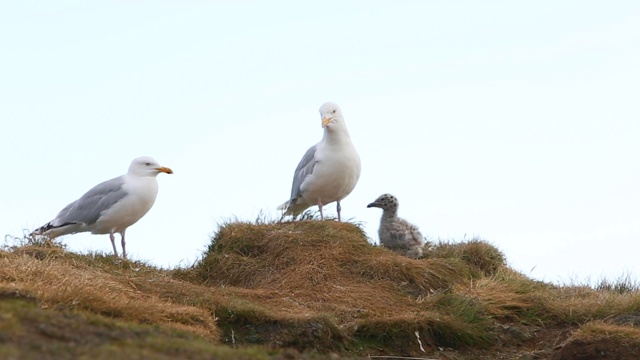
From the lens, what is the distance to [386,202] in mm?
14562

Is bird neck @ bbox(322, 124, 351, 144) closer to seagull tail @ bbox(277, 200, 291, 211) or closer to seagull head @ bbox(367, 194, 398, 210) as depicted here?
seagull head @ bbox(367, 194, 398, 210)

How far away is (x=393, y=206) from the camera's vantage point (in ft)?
48.0

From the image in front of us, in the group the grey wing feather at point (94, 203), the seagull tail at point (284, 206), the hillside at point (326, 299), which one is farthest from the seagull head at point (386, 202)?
the grey wing feather at point (94, 203)

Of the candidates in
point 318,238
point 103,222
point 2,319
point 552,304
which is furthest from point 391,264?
point 2,319

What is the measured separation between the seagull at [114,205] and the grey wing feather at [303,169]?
1.88 meters

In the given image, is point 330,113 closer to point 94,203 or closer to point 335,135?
point 335,135

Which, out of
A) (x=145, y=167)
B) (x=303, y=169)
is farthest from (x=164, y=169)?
(x=303, y=169)

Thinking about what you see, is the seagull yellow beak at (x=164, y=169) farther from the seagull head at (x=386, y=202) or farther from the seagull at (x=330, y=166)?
the seagull head at (x=386, y=202)

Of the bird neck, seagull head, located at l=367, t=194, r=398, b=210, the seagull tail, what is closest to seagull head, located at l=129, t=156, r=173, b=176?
the seagull tail

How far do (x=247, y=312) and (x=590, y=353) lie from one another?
3.31 meters

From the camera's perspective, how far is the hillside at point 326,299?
9.55 meters

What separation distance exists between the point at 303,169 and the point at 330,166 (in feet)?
2.13

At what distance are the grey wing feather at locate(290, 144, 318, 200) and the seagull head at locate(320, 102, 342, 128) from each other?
22.4 inches

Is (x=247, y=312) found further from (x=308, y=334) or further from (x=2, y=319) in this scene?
(x=2, y=319)
